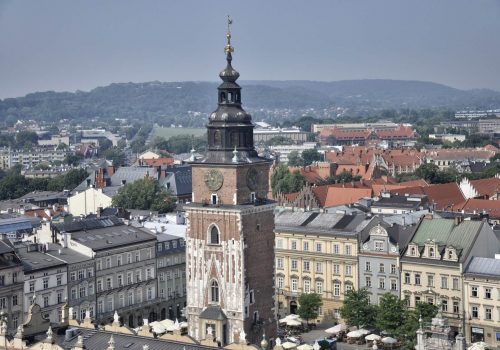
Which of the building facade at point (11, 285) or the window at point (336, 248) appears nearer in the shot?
the building facade at point (11, 285)

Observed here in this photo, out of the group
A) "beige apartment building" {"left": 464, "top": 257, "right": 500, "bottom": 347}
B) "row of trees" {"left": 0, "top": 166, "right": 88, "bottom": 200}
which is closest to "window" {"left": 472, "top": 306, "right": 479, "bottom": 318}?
"beige apartment building" {"left": 464, "top": 257, "right": 500, "bottom": 347}

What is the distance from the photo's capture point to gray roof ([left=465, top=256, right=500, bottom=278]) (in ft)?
262

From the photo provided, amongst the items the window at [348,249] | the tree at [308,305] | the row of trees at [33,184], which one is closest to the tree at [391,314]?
the tree at [308,305]

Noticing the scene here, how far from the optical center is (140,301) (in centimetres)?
9138

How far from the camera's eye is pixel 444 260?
83500 mm

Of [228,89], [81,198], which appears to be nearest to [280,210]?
[228,89]

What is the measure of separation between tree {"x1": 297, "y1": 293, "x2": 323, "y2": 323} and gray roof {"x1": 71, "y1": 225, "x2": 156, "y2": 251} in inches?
636

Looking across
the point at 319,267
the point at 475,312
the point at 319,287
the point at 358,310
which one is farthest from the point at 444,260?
the point at 319,287

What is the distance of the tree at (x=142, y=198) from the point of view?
460 feet

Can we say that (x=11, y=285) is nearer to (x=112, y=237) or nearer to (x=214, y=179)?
(x=112, y=237)

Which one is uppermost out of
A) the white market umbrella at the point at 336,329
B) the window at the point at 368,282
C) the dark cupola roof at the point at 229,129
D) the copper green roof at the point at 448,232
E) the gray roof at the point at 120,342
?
the dark cupola roof at the point at 229,129

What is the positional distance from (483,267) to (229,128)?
97.7ft

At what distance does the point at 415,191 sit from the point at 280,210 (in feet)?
109

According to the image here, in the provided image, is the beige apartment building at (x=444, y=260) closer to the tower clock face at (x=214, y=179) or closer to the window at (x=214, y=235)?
the window at (x=214, y=235)
